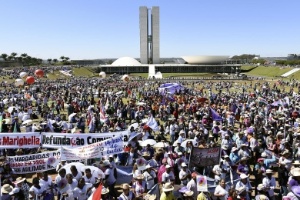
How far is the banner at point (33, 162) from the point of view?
8846mm

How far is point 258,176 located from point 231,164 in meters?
0.71

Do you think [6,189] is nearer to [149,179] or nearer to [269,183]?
[149,179]

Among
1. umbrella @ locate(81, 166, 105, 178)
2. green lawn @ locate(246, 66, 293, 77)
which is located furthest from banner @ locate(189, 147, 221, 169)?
green lawn @ locate(246, 66, 293, 77)

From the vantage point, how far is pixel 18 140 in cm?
993

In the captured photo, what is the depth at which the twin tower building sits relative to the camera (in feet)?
396

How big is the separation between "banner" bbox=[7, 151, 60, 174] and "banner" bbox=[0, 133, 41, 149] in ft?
3.37

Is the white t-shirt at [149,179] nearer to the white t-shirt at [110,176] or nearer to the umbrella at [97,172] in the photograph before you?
the white t-shirt at [110,176]

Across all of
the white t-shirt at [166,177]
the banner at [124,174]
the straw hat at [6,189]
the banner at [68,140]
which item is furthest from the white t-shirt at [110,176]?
the straw hat at [6,189]

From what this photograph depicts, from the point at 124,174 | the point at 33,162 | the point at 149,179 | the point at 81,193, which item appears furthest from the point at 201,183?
the point at 33,162

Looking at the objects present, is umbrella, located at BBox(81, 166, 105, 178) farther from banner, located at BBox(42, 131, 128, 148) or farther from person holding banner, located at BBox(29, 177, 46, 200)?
banner, located at BBox(42, 131, 128, 148)

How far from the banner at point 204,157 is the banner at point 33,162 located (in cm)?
352

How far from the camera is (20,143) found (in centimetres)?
991

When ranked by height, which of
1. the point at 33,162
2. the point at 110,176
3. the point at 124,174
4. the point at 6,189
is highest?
the point at 6,189

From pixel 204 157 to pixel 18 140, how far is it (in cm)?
536
